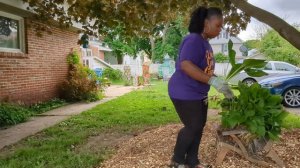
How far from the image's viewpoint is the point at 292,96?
39.8ft

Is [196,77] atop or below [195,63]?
below

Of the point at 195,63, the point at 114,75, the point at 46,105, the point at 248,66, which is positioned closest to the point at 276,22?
the point at 248,66

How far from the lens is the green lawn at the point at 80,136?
539 cm

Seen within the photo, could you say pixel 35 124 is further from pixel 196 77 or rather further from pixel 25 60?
pixel 196 77

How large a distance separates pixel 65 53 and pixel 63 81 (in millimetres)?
1095

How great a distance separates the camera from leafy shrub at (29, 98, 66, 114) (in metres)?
11.2

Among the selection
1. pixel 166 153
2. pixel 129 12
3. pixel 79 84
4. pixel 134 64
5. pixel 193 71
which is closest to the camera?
pixel 193 71

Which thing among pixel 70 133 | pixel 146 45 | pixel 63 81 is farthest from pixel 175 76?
pixel 146 45

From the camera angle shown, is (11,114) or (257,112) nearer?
Answer: (257,112)

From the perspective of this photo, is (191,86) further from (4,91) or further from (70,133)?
(4,91)

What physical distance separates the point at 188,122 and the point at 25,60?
8354 millimetres

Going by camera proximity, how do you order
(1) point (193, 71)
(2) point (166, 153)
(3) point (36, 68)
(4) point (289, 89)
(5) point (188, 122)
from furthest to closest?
1. (4) point (289, 89)
2. (3) point (36, 68)
3. (2) point (166, 153)
4. (5) point (188, 122)
5. (1) point (193, 71)

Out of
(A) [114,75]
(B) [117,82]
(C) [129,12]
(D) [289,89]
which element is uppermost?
(C) [129,12]

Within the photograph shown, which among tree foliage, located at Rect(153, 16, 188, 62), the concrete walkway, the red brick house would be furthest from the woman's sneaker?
tree foliage, located at Rect(153, 16, 188, 62)
